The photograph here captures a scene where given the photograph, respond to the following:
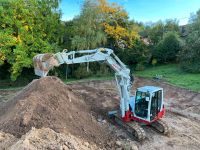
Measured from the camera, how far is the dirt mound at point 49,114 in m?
10.4

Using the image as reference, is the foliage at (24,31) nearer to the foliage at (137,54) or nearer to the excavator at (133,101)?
the foliage at (137,54)

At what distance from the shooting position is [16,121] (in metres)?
10.3

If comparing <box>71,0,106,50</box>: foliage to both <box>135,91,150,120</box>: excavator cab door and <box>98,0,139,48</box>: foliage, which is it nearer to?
<box>98,0,139,48</box>: foliage

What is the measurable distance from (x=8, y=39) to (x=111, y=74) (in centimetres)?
896

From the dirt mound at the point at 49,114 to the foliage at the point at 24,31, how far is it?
324 inches

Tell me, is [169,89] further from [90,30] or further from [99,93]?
[90,30]

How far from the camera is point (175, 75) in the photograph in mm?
23250

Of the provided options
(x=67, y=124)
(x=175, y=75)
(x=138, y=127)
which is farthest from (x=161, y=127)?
(x=175, y=75)

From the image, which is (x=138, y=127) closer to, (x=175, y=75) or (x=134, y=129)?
(x=134, y=129)

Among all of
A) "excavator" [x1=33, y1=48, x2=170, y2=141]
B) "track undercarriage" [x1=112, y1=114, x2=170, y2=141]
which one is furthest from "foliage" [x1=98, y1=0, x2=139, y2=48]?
"track undercarriage" [x1=112, y1=114, x2=170, y2=141]

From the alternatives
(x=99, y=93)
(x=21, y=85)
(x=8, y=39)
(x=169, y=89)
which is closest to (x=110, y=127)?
(x=99, y=93)

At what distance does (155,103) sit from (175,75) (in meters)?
11.8

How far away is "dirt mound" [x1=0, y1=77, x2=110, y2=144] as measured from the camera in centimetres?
1039

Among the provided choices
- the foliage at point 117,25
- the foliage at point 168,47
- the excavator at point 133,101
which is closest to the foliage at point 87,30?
the foliage at point 117,25
